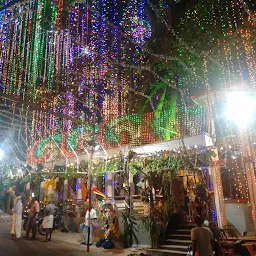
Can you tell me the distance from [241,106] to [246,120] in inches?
31.4

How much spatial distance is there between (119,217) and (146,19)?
42.7ft

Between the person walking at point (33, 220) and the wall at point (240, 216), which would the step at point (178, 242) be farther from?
the person walking at point (33, 220)

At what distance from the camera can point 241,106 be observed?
943 cm

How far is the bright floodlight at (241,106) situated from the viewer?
30.4 ft

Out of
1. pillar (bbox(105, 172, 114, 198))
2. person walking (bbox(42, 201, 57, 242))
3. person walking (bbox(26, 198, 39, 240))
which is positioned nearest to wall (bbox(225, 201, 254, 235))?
pillar (bbox(105, 172, 114, 198))

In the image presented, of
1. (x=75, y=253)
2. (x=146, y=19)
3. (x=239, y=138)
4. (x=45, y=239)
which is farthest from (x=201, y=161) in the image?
(x=146, y=19)

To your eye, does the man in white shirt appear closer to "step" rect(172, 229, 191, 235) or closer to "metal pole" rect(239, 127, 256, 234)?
"step" rect(172, 229, 191, 235)

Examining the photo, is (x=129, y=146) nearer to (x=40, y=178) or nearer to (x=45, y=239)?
(x=45, y=239)

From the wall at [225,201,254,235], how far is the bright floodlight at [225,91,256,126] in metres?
3.21

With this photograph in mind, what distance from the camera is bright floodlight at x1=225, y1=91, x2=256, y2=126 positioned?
9273 millimetres

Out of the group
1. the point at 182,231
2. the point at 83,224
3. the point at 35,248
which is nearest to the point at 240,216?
the point at 182,231

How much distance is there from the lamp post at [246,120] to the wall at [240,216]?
84cm

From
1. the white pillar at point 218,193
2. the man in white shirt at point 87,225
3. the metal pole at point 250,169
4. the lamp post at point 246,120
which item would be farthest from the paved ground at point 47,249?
the lamp post at point 246,120

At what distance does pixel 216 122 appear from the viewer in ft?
37.2
